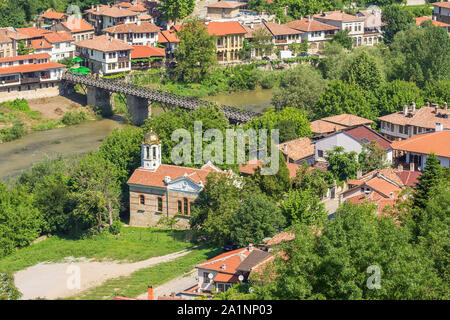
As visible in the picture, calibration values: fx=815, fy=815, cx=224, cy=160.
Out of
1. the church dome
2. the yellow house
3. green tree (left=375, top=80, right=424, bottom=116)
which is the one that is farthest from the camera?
the yellow house

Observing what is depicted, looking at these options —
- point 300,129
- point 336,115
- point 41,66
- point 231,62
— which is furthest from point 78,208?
point 231,62

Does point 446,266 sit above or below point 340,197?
above

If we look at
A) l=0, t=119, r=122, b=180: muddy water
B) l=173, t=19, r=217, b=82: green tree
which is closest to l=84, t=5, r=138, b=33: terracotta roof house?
l=173, t=19, r=217, b=82: green tree

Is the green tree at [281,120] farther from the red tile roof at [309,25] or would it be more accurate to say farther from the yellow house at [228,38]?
the red tile roof at [309,25]

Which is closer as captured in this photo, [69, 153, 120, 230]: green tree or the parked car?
the parked car

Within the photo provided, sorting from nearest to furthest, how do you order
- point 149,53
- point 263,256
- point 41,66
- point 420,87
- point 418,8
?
point 263,256 → point 420,87 → point 41,66 → point 149,53 → point 418,8

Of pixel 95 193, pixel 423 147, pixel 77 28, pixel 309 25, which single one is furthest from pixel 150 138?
pixel 309 25

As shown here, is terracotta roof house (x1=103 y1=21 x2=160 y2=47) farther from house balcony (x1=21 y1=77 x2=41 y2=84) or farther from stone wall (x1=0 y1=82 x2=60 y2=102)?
house balcony (x1=21 y1=77 x2=41 y2=84)

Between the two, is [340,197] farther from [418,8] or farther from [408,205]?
[418,8]
